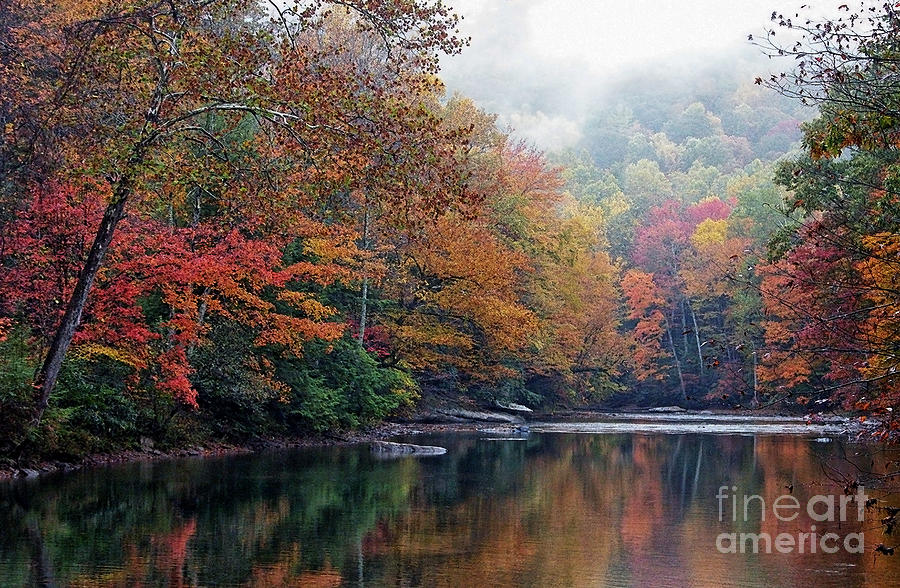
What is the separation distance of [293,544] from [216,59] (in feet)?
20.0

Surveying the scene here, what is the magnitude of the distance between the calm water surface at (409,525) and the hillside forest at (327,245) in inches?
79.4

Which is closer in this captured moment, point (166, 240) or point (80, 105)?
point (80, 105)

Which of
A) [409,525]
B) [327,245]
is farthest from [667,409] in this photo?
[409,525]

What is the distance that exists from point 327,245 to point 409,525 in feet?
48.9

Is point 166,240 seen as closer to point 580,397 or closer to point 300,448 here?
point 300,448

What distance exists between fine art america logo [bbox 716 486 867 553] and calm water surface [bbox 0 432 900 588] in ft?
0.56

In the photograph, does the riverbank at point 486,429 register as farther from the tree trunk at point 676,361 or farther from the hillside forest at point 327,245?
the tree trunk at point 676,361

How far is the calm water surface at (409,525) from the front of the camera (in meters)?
10.0

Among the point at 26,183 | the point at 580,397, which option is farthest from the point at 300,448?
the point at 580,397

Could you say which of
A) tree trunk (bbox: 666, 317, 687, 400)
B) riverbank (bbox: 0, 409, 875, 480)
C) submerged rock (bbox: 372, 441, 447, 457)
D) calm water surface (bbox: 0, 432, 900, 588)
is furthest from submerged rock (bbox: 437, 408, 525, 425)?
tree trunk (bbox: 666, 317, 687, 400)

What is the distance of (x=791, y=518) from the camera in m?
14.3

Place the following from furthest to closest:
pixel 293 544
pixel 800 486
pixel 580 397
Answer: pixel 580 397 < pixel 800 486 < pixel 293 544

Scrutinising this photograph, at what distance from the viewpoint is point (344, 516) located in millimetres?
14117

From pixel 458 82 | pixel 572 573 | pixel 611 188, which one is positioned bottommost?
pixel 572 573
